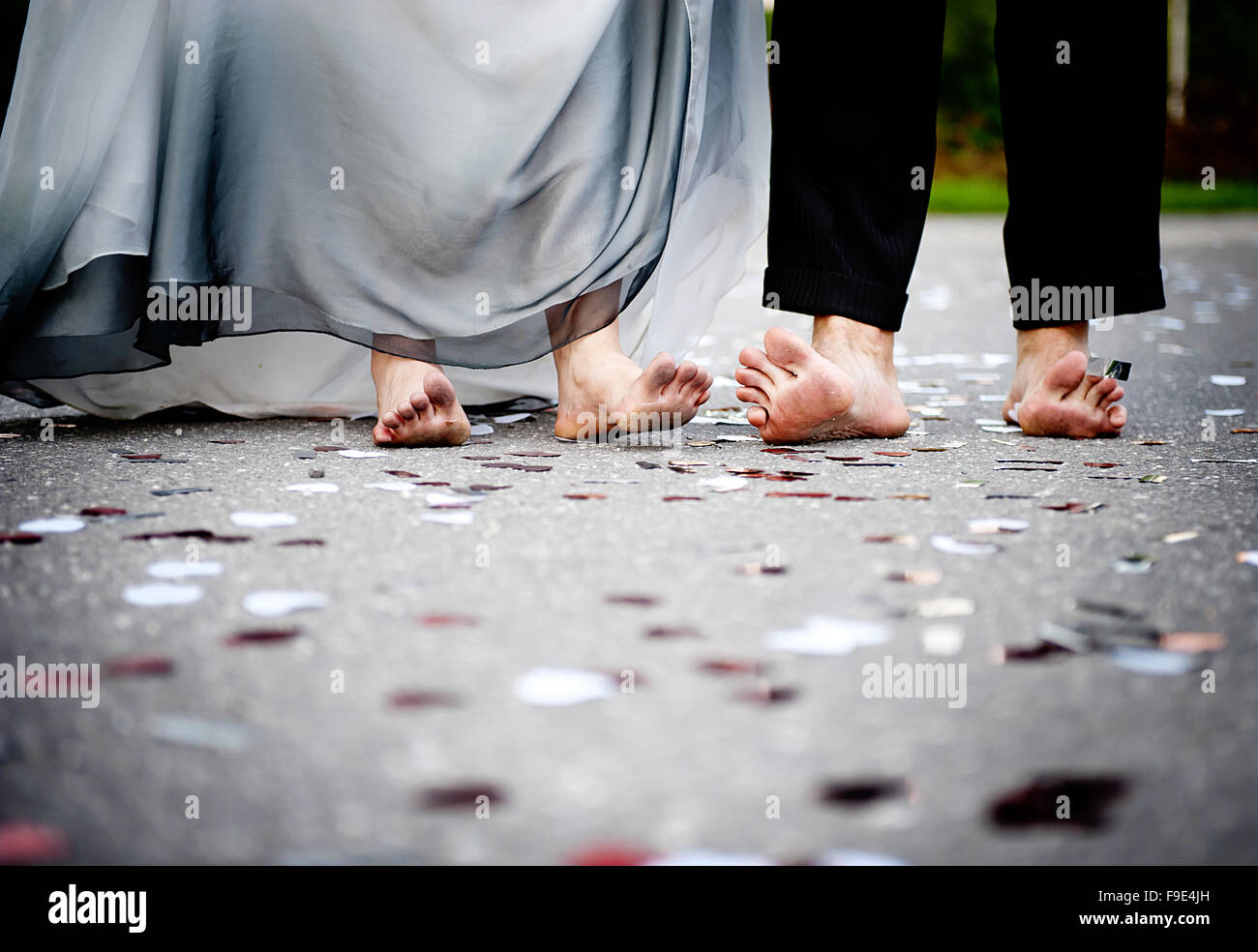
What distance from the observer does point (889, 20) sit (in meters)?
2.27

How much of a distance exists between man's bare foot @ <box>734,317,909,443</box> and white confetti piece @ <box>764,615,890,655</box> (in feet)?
3.06

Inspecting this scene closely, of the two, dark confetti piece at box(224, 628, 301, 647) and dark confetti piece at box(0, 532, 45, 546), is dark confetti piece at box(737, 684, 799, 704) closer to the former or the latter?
dark confetti piece at box(224, 628, 301, 647)

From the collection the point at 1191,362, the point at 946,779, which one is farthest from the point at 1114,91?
the point at 946,779

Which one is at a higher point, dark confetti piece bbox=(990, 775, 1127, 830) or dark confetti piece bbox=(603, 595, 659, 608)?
dark confetti piece bbox=(603, 595, 659, 608)

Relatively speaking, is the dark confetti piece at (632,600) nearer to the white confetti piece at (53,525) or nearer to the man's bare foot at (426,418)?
the white confetti piece at (53,525)

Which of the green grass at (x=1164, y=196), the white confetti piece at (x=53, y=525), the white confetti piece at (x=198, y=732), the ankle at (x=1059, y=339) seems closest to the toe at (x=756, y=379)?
the ankle at (x=1059, y=339)

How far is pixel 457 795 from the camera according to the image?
0.89 meters

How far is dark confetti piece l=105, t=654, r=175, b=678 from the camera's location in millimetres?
1088

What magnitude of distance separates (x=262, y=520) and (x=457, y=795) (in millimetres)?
836

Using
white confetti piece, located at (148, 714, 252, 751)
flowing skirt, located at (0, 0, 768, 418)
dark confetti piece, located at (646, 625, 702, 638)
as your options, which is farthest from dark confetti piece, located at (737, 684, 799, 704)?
flowing skirt, located at (0, 0, 768, 418)

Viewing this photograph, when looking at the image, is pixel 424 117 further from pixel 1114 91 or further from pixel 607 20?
pixel 1114 91

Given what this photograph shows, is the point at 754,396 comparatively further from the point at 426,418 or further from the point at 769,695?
the point at 769,695

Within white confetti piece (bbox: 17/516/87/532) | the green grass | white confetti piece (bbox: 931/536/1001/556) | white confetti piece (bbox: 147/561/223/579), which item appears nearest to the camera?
white confetti piece (bbox: 147/561/223/579)

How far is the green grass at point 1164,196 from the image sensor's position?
51.3 ft
